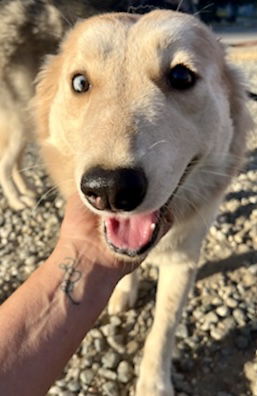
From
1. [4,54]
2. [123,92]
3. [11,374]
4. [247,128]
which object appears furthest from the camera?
[4,54]

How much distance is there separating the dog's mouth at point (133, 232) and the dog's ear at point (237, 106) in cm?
61

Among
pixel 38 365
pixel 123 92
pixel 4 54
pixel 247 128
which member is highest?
pixel 123 92

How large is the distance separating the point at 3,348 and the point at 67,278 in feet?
1.19

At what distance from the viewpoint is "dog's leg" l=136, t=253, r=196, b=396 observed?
2.41 meters

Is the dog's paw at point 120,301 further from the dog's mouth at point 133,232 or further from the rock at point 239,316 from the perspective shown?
the dog's mouth at point 133,232

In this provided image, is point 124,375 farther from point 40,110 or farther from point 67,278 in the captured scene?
point 40,110

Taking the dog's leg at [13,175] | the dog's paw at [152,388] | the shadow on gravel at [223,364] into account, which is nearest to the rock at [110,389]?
the dog's paw at [152,388]

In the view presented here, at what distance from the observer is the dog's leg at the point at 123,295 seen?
282 centimetres

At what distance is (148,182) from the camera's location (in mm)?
1494

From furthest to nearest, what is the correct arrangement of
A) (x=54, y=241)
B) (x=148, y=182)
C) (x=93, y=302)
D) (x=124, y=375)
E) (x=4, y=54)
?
(x=54, y=241) < (x=4, y=54) < (x=124, y=375) < (x=93, y=302) < (x=148, y=182)

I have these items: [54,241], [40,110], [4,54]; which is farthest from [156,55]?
[54,241]

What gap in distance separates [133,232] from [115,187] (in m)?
0.39

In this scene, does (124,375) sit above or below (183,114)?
below

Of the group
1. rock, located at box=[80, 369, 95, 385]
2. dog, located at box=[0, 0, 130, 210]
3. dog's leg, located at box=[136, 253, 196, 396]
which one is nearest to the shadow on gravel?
dog's leg, located at box=[136, 253, 196, 396]
